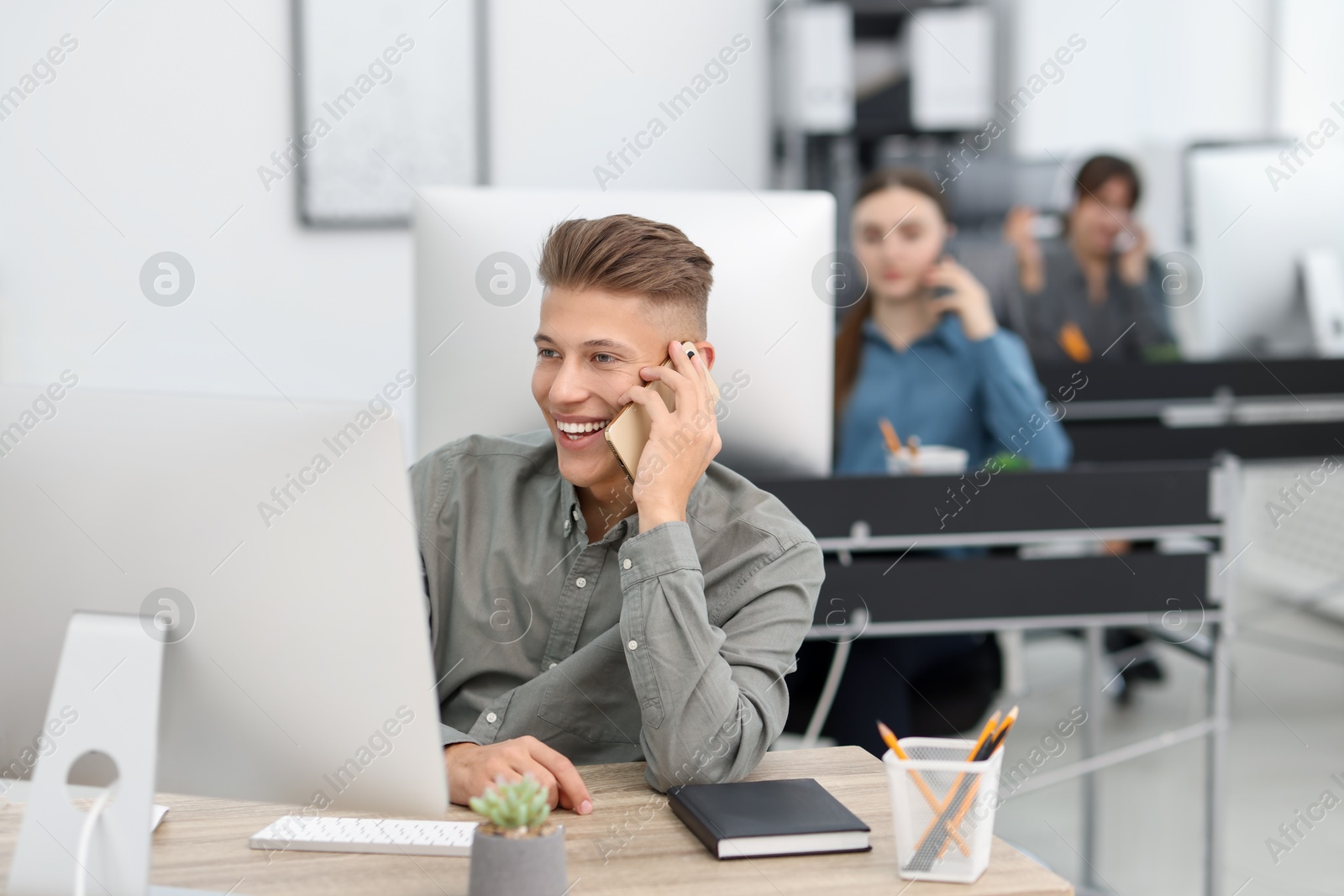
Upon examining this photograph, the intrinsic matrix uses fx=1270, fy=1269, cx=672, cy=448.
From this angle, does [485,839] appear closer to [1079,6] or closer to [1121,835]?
[1121,835]

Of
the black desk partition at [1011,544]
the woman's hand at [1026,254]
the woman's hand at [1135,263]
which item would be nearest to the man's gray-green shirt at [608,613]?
the black desk partition at [1011,544]

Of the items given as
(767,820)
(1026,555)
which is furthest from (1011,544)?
(767,820)

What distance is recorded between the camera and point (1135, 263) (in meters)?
3.91

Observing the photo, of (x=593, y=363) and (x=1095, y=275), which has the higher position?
(x=1095, y=275)

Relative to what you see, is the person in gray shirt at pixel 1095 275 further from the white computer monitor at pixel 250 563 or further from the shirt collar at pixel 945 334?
the white computer monitor at pixel 250 563

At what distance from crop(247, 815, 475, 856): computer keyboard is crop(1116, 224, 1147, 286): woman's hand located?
3.26 metres

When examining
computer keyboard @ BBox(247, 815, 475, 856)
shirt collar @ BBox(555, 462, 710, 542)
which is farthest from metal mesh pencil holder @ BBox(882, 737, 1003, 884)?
shirt collar @ BBox(555, 462, 710, 542)

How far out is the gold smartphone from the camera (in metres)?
1.33

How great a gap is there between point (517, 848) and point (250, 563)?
10.7 inches

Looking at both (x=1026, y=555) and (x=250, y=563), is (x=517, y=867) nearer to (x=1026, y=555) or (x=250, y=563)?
(x=250, y=563)

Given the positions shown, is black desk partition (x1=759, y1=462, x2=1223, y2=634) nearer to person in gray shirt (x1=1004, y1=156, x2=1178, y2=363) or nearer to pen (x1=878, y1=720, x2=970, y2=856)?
pen (x1=878, y1=720, x2=970, y2=856)

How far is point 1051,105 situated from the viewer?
5172 millimetres

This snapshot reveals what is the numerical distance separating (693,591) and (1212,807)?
1.24 meters

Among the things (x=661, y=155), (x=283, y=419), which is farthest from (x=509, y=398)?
(x=661, y=155)
